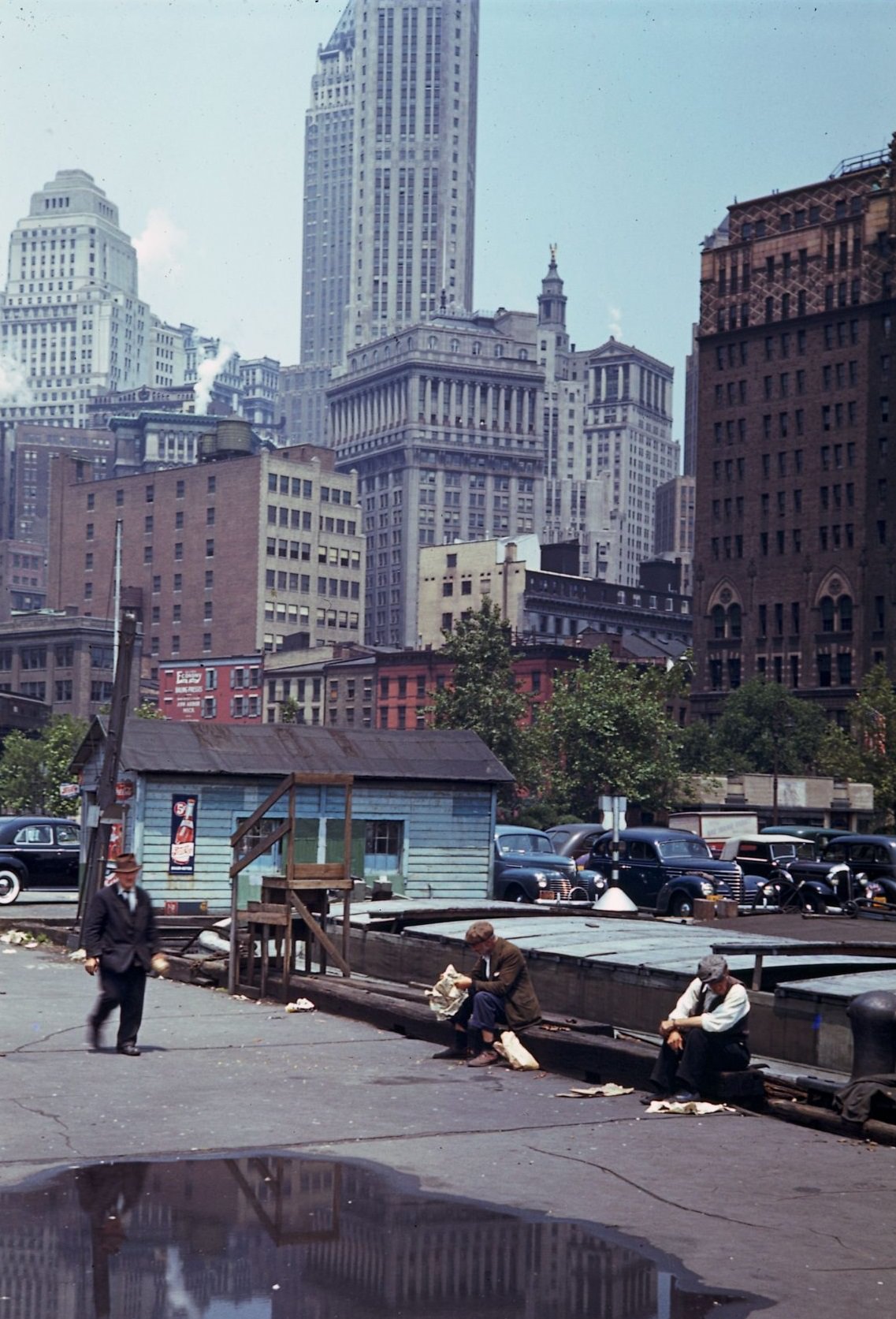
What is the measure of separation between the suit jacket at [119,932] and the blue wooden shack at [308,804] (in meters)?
18.2

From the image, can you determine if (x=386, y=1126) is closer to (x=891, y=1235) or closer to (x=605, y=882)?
(x=891, y=1235)

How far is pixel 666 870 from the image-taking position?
40.0 meters

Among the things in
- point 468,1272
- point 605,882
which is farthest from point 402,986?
point 605,882

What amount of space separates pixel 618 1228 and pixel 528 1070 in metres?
6.10

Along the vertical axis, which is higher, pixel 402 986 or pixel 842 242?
pixel 842 242

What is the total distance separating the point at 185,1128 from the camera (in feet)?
41.2

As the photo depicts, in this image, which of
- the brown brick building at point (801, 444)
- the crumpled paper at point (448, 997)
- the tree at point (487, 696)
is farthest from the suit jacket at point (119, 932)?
the brown brick building at point (801, 444)

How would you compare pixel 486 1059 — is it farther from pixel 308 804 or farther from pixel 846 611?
pixel 846 611

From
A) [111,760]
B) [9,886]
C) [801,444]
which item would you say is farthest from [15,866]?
[801,444]

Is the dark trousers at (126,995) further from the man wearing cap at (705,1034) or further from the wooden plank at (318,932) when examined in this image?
the man wearing cap at (705,1034)

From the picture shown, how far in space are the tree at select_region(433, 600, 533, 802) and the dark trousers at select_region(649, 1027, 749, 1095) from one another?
79.7 m

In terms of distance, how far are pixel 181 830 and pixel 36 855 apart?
6841 mm

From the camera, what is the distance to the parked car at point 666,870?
38.8 m

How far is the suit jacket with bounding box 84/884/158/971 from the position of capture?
16359mm
